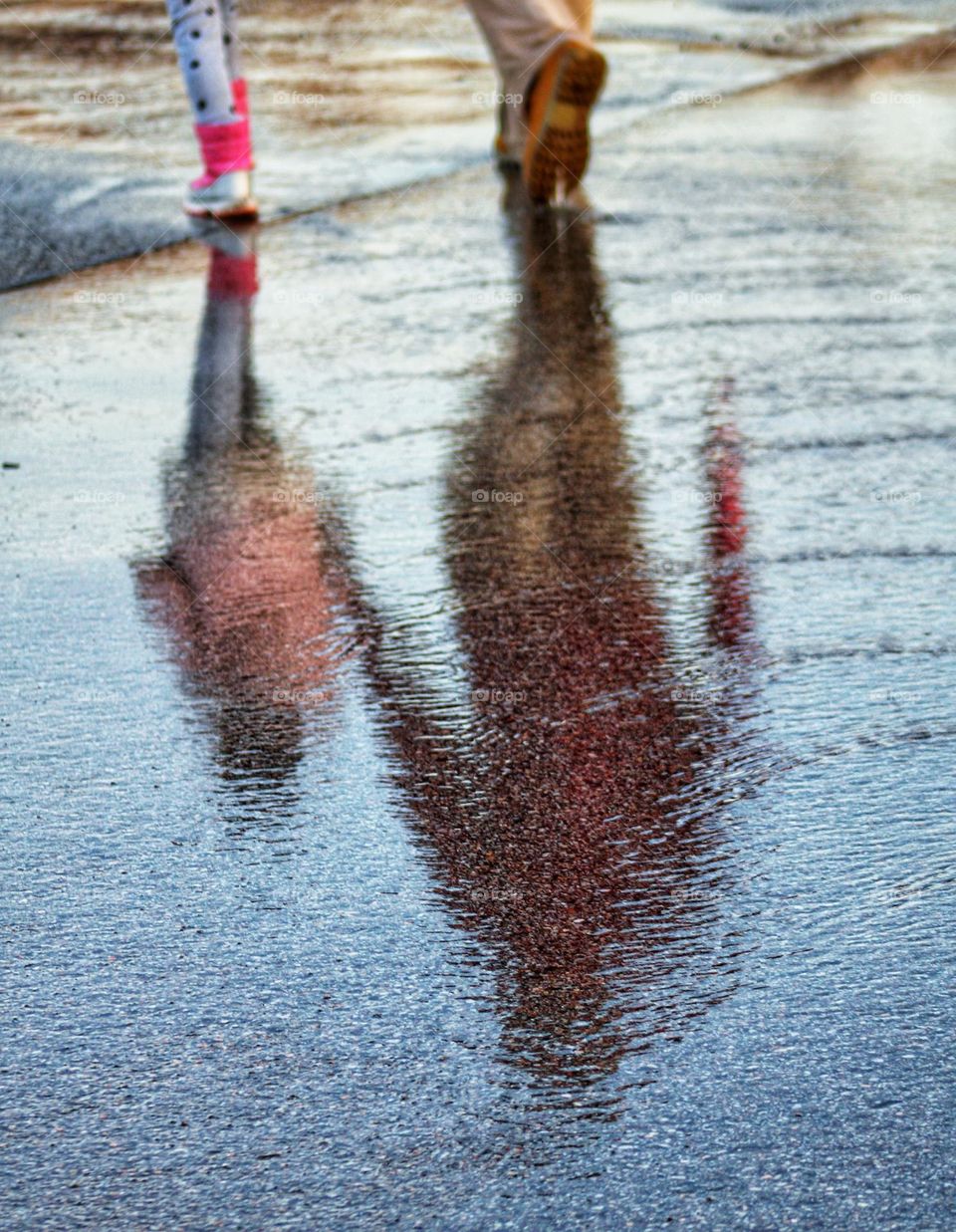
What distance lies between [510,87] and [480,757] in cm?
458

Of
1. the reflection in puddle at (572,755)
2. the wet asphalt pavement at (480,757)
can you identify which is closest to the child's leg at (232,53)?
the wet asphalt pavement at (480,757)

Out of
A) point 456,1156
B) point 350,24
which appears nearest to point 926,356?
point 456,1156

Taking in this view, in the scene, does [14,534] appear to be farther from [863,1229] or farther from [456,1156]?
[863,1229]

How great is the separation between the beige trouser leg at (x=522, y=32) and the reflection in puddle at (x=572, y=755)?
2528mm

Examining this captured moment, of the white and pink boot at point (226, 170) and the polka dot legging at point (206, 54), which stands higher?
the polka dot legging at point (206, 54)

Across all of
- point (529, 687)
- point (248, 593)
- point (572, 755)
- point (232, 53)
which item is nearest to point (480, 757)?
point (572, 755)

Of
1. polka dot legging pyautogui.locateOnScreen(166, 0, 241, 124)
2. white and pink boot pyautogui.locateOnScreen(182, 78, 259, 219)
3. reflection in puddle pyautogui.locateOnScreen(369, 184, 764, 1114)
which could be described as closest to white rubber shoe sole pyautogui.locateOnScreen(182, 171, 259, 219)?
white and pink boot pyautogui.locateOnScreen(182, 78, 259, 219)

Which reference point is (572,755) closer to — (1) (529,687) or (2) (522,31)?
(1) (529,687)

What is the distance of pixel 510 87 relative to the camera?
723 cm

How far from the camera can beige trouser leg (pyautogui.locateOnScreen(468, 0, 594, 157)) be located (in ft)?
23.0

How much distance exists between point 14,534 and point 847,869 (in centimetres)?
203

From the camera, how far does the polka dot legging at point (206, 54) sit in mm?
6941

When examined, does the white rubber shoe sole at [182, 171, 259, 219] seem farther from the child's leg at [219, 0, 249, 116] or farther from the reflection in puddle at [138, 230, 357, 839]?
the reflection in puddle at [138, 230, 357, 839]

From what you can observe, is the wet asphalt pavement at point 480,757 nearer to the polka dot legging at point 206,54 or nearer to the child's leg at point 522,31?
the polka dot legging at point 206,54
